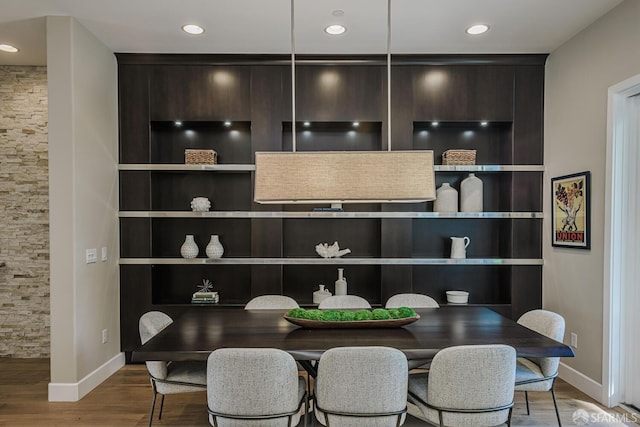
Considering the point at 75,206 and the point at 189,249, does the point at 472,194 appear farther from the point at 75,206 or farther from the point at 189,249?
the point at 75,206

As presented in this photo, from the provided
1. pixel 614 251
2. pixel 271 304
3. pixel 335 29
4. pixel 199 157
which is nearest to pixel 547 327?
pixel 614 251

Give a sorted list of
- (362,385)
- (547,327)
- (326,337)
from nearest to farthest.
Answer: (362,385) < (326,337) < (547,327)

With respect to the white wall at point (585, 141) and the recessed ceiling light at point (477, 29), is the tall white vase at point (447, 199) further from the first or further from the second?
the recessed ceiling light at point (477, 29)

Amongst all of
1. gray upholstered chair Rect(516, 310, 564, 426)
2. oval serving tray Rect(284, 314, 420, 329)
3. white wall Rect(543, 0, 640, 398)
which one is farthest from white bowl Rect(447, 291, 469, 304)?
oval serving tray Rect(284, 314, 420, 329)

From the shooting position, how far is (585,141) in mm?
3271

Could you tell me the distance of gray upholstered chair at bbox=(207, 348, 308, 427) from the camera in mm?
1862

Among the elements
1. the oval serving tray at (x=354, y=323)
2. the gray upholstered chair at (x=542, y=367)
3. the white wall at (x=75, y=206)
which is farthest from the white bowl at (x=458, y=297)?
the white wall at (x=75, y=206)

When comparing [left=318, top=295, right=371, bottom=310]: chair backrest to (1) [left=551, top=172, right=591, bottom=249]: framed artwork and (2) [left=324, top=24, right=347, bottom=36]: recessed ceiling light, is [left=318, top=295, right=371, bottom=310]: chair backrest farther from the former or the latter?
(2) [left=324, top=24, right=347, bottom=36]: recessed ceiling light

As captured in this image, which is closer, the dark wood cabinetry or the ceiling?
the ceiling

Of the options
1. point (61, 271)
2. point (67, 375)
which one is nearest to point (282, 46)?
point (61, 271)

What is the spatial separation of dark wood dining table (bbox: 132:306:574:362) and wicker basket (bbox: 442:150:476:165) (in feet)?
5.40

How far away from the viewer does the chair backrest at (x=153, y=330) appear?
93.5 inches

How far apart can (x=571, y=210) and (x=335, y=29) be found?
2508 millimetres

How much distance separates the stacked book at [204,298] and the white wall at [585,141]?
3193 mm
